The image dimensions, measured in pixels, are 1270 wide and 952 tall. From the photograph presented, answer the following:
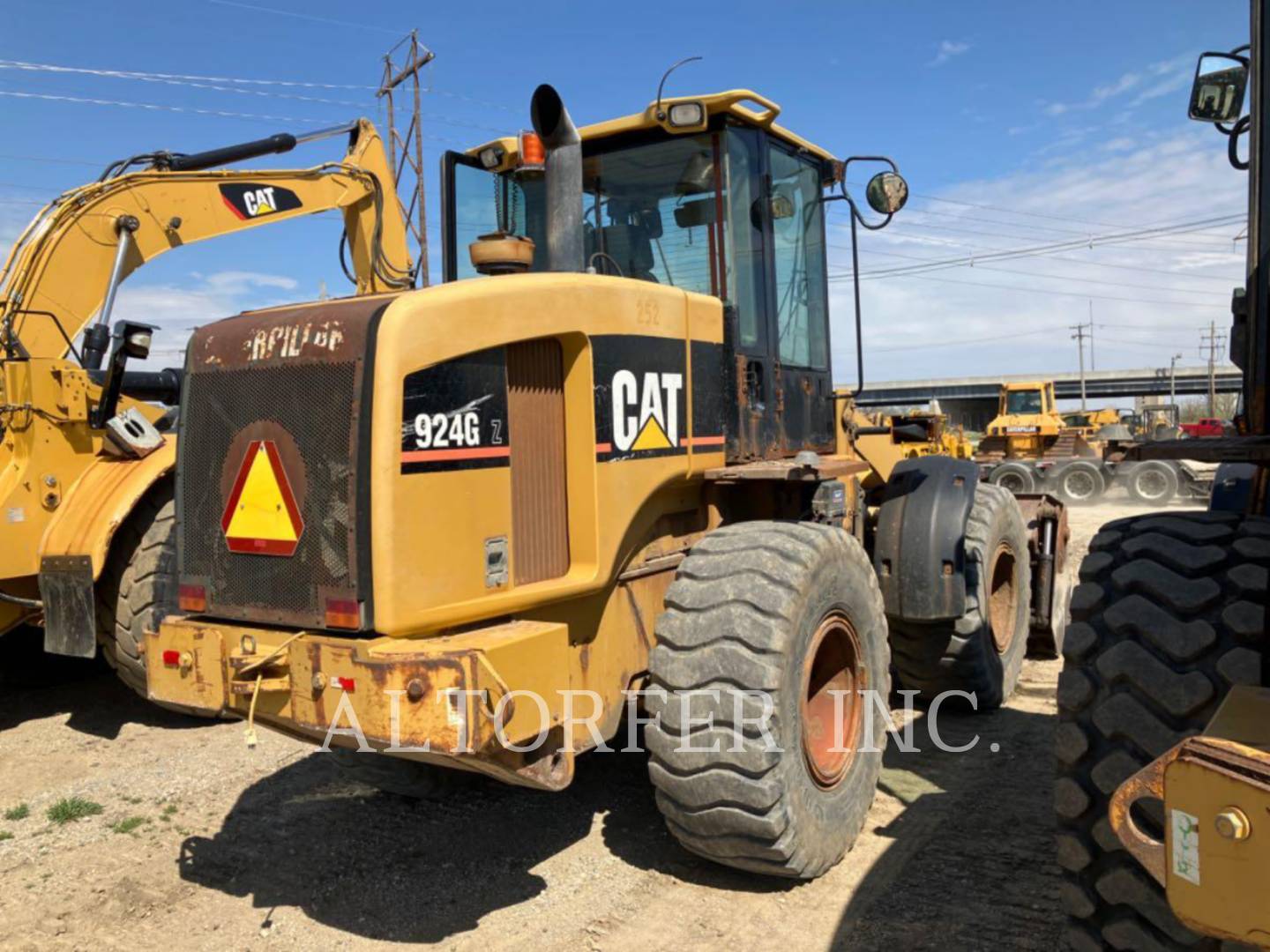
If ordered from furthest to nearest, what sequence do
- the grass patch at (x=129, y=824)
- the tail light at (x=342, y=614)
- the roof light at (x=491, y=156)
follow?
the roof light at (x=491, y=156)
the grass patch at (x=129, y=824)
the tail light at (x=342, y=614)

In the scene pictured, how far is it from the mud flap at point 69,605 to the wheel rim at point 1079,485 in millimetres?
19794

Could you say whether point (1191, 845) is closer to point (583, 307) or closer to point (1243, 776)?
point (1243, 776)

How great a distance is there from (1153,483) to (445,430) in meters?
20.9

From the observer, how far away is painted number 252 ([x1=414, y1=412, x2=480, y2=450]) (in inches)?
124

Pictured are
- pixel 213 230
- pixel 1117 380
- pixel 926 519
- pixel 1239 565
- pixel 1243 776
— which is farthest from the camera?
pixel 1117 380

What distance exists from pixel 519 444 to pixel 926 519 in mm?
2696

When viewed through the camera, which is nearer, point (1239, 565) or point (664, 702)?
point (1239, 565)

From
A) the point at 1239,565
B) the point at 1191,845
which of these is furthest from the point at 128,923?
the point at 1239,565

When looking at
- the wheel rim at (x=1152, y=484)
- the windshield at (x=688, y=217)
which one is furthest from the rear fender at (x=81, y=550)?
the wheel rim at (x=1152, y=484)

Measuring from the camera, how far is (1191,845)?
179cm

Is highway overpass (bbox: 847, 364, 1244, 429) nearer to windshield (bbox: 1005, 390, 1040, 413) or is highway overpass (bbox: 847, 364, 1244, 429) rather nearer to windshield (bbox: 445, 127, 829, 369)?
windshield (bbox: 1005, 390, 1040, 413)

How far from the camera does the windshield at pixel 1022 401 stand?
2433 centimetres

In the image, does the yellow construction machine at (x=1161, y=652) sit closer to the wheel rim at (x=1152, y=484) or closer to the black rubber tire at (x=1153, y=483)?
the black rubber tire at (x=1153, y=483)

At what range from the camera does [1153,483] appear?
20.9 m
